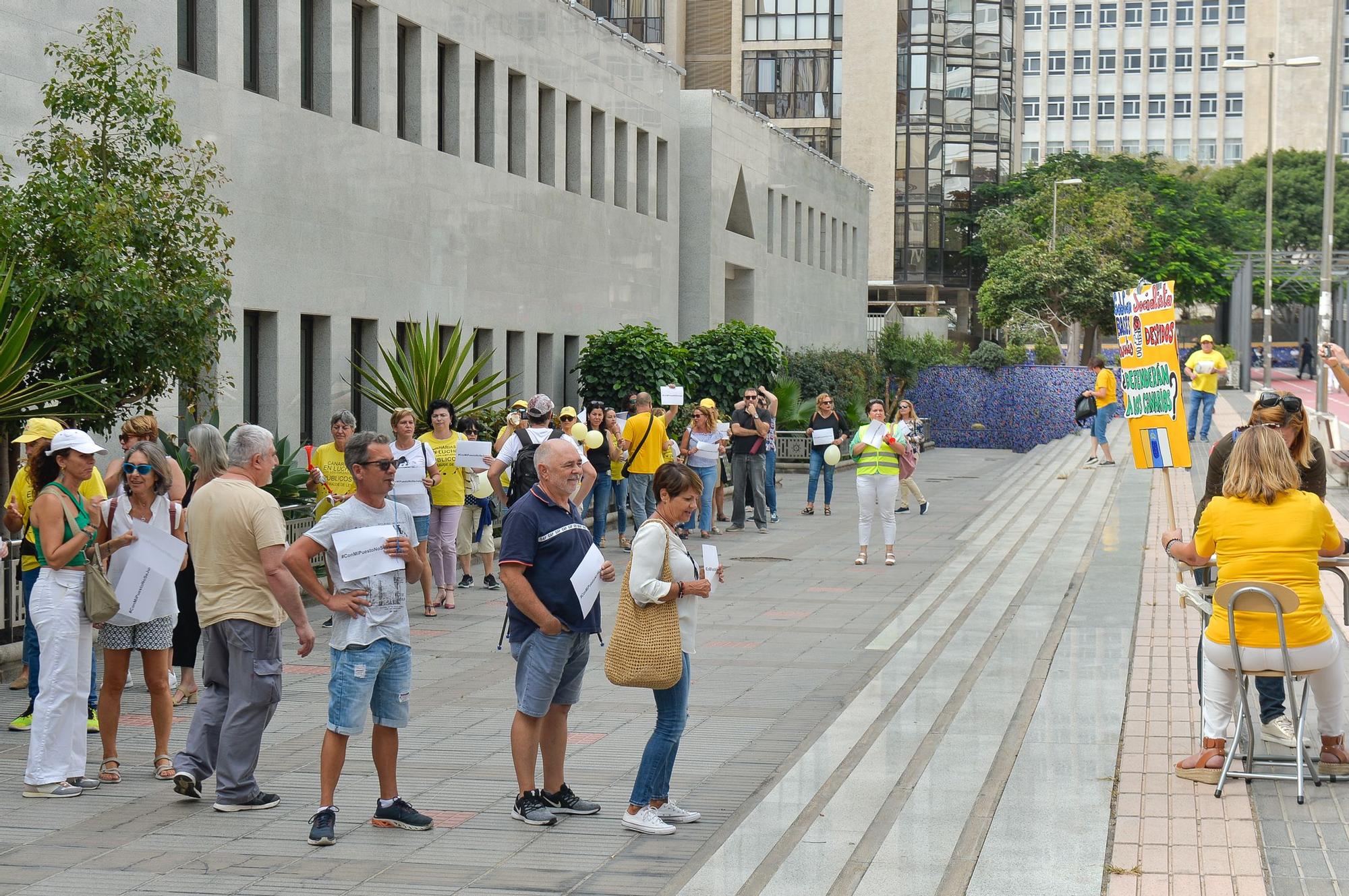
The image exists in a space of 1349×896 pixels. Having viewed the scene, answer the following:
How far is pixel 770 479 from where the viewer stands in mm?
22219

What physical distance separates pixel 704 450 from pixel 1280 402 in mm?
11666

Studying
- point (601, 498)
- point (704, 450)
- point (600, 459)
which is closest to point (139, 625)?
point (600, 459)

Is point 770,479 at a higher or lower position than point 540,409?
lower

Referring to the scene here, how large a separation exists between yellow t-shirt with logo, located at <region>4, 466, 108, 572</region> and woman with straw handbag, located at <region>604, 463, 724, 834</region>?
3.59m

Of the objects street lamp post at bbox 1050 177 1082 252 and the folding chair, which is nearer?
the folding chair

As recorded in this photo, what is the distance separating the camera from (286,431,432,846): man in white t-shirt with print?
6.93 meters

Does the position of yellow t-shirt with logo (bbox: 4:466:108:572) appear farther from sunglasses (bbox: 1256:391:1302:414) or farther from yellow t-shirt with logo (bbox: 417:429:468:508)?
sunglasses (bbox: 1256:391:1302:414)

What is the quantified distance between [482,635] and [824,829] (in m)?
6.03

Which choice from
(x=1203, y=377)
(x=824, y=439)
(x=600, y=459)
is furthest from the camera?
(x=1203, y=377)

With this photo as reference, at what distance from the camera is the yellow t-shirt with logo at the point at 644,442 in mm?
18906

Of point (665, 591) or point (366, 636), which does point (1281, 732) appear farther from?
point (366, 636)

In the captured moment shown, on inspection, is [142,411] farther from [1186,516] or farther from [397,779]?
[1186,516]

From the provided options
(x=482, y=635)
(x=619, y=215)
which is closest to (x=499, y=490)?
(x=482, y=635)

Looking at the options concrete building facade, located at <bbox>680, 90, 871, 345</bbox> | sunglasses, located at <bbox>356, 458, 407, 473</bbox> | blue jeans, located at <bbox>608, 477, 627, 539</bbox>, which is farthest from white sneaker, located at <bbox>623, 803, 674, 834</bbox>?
concrete building facade, located at <bbox>680, 90, 871, 345</bbox>
